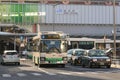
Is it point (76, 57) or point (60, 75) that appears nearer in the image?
point (60, 75)

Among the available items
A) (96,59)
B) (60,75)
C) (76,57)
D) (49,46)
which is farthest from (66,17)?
(60,75)

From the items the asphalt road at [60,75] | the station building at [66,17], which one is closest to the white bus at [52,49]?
the asphalt road at [60,75]

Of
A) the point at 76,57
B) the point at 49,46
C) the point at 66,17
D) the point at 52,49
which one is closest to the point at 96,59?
the point at 52,49

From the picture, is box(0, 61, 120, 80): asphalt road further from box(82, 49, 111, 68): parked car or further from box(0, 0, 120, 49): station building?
box(0, 0, 120, 49): station building

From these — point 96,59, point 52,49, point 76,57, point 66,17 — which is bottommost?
point 76,57

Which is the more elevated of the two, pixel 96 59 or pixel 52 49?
pixel 52 49

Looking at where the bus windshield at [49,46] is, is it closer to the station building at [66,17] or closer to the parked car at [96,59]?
the parked car at [96,59]

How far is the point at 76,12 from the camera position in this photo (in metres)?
117

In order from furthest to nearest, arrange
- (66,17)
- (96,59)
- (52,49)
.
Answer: (66,17) < (52,49) < (96,59)

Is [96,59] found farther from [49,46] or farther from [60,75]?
[60,75]

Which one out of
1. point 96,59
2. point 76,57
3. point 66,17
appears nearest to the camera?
point 96,59

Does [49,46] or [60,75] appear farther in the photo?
[49,46]

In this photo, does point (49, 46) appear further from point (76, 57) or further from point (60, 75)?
point (60, 75)

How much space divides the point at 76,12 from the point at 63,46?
277 feet
